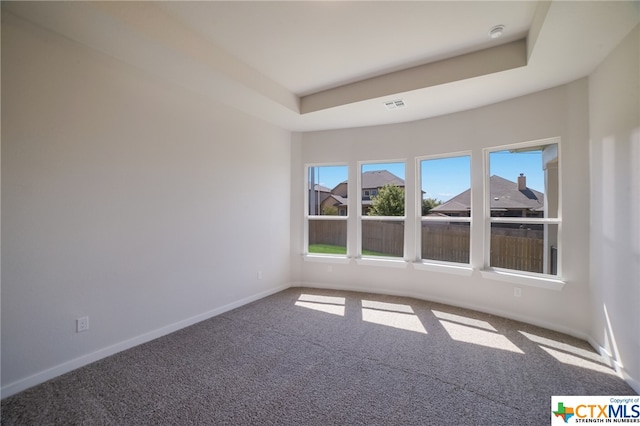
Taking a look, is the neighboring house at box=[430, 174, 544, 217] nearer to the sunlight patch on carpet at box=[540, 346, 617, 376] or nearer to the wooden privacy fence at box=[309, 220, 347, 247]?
the sunlight patch on carpet at box=[540, 346, 617, 376]

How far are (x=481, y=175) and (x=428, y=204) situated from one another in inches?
32.8

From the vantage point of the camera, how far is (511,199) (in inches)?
137

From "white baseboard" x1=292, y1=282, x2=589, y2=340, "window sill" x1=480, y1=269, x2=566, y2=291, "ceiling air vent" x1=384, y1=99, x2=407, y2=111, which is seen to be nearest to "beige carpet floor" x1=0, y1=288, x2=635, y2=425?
"white baseboard" x1=292, y1=282, x2=589, y2=340

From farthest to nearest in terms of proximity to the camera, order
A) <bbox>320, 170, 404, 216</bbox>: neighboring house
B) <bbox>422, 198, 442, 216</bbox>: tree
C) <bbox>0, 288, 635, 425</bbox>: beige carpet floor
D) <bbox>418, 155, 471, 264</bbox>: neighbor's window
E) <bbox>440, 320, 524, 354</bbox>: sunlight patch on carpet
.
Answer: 1. <bbox>320, 170, 404, 216</bbox>: neighboring house
2. <bbox>422, 198, 442, 216</bbox>: tree
3. <bbox>418, 155, 471, 264</bbox>: neighbor's window
4. <bbox>440, 320, 524, 354</bbox>: sunlight patch on carpet
5. <bbox>0, 288, 635, 425</bbox>: beige carpet floor

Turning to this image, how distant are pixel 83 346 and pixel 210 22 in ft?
9.94

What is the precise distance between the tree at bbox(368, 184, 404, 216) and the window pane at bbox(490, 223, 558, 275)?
133 cm

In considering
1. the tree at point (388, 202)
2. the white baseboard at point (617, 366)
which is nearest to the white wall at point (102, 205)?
the tree at point (388, 202)

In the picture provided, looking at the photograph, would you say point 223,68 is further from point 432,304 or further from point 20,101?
point 432,304

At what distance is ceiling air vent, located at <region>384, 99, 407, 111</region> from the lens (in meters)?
3.39

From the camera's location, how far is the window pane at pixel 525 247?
10.5 ft

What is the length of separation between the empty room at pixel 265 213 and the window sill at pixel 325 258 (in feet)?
2.09

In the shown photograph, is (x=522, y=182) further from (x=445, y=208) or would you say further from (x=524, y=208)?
(x=445, y=208)

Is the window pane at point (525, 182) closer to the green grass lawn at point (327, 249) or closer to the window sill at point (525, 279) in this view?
the window sill at point (525, 279)

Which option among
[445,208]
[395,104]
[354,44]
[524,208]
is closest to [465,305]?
[445,208]
